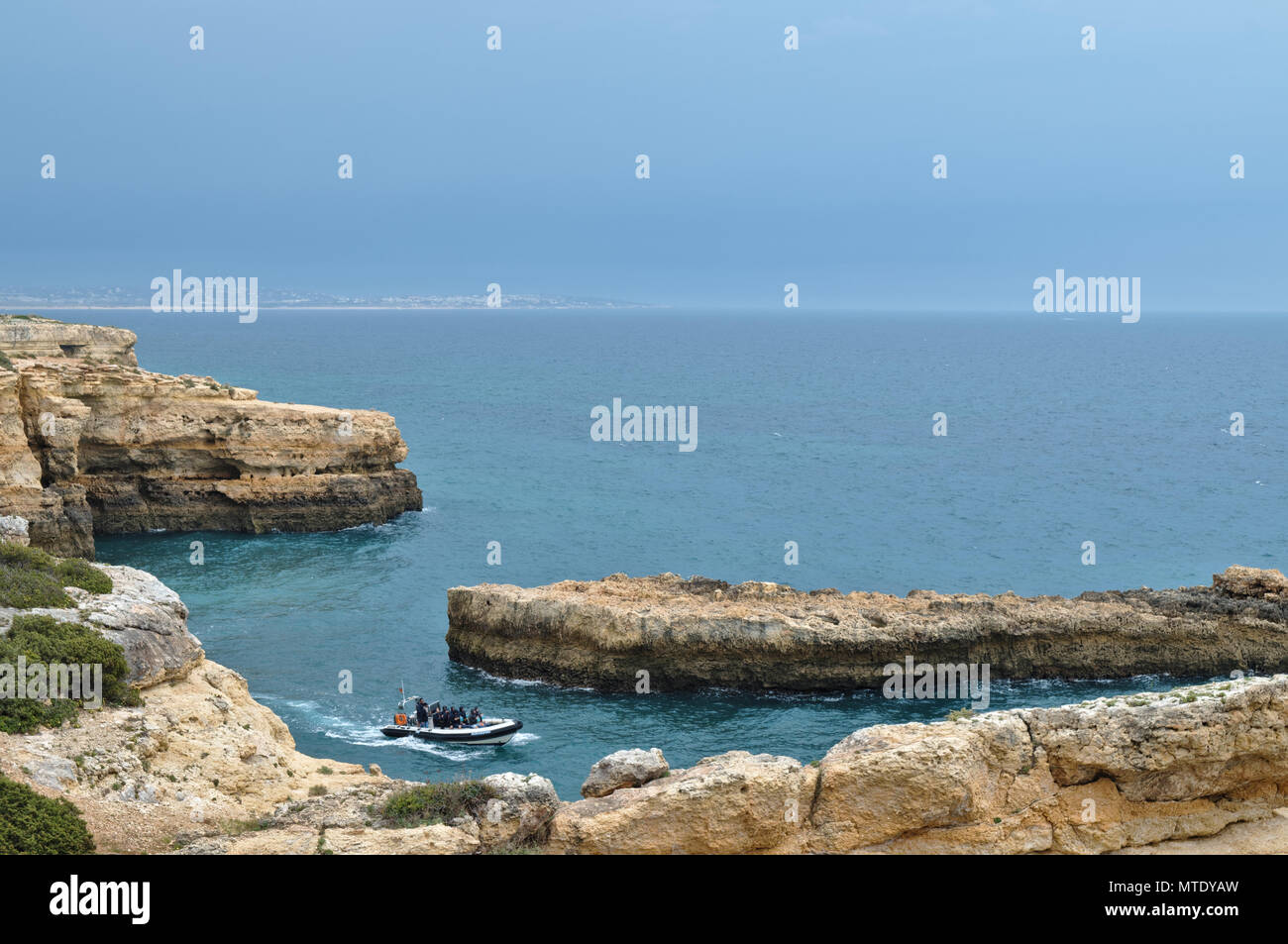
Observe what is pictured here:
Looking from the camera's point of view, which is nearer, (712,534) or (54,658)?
(54,658)

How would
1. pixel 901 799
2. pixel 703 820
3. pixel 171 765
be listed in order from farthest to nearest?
pixel 171 765 → pixel 901 799 → pixel 703 820

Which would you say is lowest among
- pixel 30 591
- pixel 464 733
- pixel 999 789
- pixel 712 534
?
pixel 464 733

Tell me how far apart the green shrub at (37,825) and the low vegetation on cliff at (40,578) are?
7.97 metres

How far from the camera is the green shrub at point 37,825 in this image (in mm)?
16031

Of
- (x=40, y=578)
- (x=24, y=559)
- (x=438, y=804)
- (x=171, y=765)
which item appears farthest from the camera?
(x=24, y=559)

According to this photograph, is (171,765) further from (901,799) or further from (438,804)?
(901,799)

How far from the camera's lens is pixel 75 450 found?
2224 inches

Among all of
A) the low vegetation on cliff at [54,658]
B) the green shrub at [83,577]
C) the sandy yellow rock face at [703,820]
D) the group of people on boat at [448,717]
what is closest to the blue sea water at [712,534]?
the group of people on boat at [448,717]

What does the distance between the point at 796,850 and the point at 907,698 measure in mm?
25023

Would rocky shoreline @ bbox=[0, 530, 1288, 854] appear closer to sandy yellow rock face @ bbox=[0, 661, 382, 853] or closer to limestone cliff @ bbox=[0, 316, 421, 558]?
sandy yellow rock face @ bbox=[0, 661, 382, 853]

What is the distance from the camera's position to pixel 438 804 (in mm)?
16734

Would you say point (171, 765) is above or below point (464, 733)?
above

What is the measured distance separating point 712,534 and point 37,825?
4847cm

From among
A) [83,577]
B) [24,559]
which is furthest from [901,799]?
[24,559]
